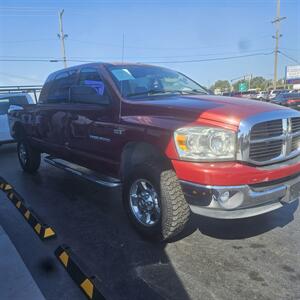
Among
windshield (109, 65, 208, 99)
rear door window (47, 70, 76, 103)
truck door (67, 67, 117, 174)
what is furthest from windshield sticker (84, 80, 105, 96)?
rear door window (47, 70, 76, 103)

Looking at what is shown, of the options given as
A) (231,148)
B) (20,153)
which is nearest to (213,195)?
(231,148)

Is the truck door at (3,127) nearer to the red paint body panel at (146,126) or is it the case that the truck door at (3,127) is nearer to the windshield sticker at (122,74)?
the red paint body panel at (146,126)

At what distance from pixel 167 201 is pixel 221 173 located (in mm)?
652

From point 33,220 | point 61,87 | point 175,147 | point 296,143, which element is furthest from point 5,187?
point 296,143

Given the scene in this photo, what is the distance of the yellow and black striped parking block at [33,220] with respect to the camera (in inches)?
149

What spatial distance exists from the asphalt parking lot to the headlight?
1043mm

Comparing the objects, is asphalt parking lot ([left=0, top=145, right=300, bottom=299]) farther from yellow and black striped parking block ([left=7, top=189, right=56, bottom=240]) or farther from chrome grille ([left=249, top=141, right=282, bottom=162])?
chrome grille ([left=249, top=141, right=282, bottom=162])

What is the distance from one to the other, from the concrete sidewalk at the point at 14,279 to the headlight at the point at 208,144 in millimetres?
1725

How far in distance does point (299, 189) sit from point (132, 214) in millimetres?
1819

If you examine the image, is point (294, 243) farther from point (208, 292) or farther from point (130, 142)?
point (130, 142)

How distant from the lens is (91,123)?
171 inches

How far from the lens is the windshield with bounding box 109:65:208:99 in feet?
13.5

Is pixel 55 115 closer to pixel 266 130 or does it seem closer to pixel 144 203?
pixel 144 203

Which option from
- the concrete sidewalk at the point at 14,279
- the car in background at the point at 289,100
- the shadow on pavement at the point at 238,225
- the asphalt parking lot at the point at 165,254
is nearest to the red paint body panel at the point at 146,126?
the asphalt parking lot at the point at 165,254
